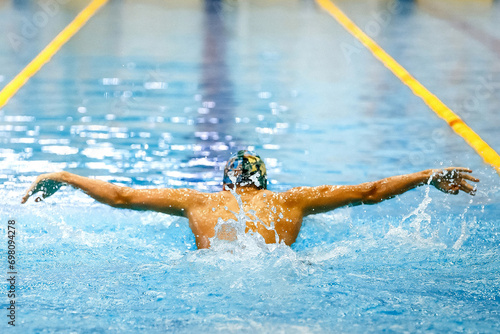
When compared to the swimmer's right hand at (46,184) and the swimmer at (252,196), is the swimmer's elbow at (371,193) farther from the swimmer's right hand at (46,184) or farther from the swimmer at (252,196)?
the swimmer's right hand at (46,184)

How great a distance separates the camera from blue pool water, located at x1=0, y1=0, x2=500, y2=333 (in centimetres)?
406

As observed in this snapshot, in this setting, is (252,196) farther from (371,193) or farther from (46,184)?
(46,184)

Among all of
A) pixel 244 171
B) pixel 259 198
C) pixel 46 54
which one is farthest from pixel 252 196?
pixel 46 54

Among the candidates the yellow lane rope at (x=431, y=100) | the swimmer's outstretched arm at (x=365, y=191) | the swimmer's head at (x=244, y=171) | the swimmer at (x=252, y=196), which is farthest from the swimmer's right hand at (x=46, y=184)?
the yellow lane rope at (x=431, y=100)

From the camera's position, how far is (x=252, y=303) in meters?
4.07

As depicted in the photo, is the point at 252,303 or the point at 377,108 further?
the point at 377,108

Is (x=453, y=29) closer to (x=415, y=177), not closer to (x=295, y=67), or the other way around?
(x=295, y=67)

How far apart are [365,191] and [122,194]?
1354 millimetres

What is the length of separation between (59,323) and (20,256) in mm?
1006

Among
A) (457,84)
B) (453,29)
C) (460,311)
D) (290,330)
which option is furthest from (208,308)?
(453,29)

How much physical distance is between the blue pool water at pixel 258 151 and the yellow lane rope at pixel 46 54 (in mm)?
136

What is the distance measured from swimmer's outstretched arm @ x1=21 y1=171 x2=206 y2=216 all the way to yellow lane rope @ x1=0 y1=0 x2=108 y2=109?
3.90 m

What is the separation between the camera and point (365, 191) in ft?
15.2

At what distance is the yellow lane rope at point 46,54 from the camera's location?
28.4 ft
